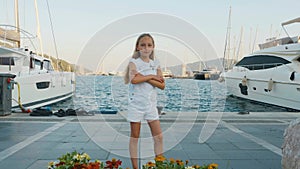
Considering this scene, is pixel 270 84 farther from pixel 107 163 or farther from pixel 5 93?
pixel 107 163

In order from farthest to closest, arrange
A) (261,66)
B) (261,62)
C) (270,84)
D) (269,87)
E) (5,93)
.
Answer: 1. (261,62)
2. (261,66)
3. (269,87)
4. (270,84)
5. (5,93)

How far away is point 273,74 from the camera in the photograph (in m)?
19.0

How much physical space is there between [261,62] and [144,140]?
18.3 meters

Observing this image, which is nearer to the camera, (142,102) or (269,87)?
(142,102)

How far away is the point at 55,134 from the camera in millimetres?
6109

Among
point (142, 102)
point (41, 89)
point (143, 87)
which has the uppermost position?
point (143, 87)

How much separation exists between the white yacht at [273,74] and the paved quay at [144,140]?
9808 millimetres

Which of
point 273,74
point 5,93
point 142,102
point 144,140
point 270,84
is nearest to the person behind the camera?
point 142,102

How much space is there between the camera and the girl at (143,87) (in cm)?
306

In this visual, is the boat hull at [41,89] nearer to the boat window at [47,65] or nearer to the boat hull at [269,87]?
the boat window at [47,65]

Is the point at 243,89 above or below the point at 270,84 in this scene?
below

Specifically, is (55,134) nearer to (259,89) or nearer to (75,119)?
(75,119)

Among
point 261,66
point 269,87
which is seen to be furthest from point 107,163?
point 261,66

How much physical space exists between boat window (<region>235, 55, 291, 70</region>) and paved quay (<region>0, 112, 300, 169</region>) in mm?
12033
